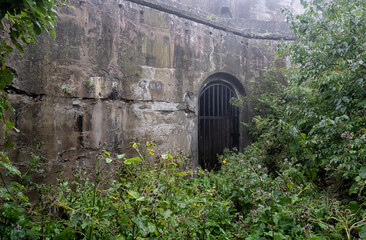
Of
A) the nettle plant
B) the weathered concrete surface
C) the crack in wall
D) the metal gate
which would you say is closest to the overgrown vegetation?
the nettle plant

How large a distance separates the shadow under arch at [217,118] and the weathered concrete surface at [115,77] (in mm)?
392

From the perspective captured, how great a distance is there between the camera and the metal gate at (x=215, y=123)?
5531 millimetres

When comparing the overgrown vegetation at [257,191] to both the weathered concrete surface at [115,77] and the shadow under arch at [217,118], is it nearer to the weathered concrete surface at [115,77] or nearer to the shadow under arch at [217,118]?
the weathered concrete surface at [115,77]

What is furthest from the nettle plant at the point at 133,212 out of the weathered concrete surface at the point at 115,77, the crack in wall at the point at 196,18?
the crack in wall at the point at 196,18

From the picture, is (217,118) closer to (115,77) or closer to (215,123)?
(215,123)

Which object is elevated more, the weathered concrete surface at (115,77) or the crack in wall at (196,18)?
the crack in wall at (196,18)

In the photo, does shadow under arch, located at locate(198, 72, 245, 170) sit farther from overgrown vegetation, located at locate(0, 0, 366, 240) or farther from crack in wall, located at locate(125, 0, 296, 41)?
overgrown vegetation, located at locate(0, 0, 366, 240)

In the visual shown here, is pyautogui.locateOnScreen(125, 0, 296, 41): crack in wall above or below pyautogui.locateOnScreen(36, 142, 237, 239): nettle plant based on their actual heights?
above

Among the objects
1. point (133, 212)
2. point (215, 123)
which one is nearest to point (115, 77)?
point (133, 212)

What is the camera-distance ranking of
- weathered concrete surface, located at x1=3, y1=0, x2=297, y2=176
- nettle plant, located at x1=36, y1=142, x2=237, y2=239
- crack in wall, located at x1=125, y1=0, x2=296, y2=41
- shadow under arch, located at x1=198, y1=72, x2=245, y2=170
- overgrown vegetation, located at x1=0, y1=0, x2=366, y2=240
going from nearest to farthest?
nettle plant, located at x1=36, y1=142, x2=237, y2=239, overgrown vegetation, located at x1=0, y1=0, x2=366, y2=240, weathered concrete surface, located at x1=3, y1=0, x2=297, y2=176, crack in wall, located at x1=125, y1=0, x2=296, y2=41, shadow under arch, located at x1=198, y1=72, x2=245, y2=170

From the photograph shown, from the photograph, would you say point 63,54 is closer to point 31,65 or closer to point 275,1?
point 31,65

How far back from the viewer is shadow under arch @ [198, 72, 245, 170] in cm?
552

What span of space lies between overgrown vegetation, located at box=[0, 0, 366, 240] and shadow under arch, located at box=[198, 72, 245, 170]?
1.27 meters

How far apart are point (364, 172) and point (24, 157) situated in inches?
145
